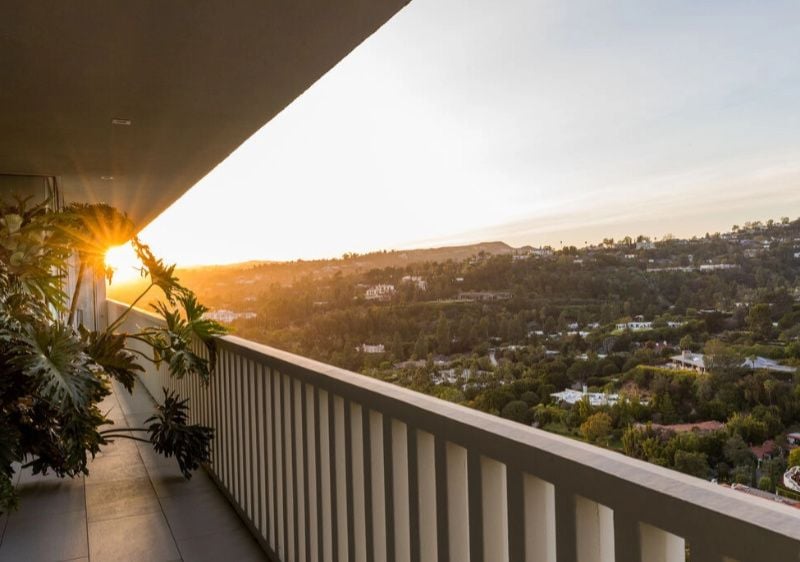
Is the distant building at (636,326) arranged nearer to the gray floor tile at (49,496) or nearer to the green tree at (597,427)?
the green tree at (597,427)

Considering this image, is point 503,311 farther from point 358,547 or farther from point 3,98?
point 3,98

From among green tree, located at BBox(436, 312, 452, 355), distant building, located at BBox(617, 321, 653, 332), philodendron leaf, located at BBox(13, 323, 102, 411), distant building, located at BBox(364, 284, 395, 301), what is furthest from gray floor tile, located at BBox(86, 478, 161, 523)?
distant building, located at BBox(617, 321, 653, 332)

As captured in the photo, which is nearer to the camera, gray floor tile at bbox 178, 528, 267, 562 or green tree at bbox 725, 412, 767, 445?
green tree at bbox 725, 412, 767, 445

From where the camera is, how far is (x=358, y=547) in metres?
1.80

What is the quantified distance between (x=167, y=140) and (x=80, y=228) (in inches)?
38.1

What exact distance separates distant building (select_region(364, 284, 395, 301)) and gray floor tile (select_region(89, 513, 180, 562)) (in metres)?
1.50

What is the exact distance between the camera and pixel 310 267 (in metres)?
3.08

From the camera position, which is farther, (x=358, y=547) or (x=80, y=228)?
(x=80, y=228)

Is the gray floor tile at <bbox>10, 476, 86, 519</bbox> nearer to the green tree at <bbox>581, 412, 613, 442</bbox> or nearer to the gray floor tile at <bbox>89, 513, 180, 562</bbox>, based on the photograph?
the gray floor tile at <bbox>89, 513, 180, 562</bbox>

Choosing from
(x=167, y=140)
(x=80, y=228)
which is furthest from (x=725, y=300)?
(x=167, y=140)

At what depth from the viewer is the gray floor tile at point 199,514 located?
9.80ft

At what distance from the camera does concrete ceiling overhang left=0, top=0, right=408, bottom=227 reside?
7.84 feet

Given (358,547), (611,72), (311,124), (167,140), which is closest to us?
(611,72)

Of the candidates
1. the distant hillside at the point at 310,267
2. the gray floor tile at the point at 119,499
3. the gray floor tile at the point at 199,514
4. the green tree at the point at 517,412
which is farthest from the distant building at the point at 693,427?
the gray floor tile at the point at 119,499
